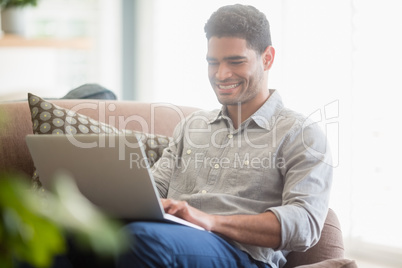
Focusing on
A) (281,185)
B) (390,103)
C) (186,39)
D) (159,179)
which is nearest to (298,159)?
(281,185)

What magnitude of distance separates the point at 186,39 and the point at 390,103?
2080 millimetres

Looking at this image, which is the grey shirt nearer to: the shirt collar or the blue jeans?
the shirt collar

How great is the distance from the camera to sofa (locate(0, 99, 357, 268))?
159 cm

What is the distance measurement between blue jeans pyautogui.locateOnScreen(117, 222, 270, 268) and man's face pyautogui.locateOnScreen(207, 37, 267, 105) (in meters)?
0.54

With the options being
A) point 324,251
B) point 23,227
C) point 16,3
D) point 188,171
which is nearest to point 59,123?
point 188,171

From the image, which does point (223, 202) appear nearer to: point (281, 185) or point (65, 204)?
point (281, 185)

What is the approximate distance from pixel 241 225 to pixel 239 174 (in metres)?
0.24

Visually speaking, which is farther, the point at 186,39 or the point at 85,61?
the point at 85,61

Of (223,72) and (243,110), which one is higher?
(223,72)

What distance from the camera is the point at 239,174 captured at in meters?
1.60

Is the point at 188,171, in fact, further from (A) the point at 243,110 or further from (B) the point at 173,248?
(B) the point at 173,248

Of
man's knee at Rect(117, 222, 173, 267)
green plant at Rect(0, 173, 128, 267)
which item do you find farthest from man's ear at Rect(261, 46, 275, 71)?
green plant at Rect(0, 173, 128, 267)

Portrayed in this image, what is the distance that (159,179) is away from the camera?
1802 millimetres

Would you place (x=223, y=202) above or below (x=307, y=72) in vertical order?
below
